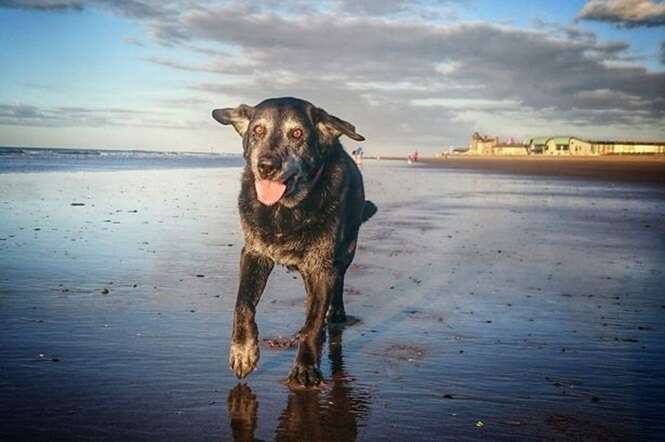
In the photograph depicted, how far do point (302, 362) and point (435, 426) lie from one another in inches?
47.1

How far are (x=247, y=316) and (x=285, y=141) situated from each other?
153 cm

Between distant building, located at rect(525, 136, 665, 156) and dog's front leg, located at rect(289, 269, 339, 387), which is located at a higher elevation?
distant building, located at rect(525, 136, 665, 156)

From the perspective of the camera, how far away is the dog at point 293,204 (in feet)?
18.1

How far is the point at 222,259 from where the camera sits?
407 inches

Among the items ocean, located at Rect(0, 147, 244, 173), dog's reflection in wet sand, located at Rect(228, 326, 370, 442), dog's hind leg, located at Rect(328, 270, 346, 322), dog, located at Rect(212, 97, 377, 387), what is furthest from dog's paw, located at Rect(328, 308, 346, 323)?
ocean, located at Rect(0, 147, 244, 173)

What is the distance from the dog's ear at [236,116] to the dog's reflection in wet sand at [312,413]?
2556 millimetres

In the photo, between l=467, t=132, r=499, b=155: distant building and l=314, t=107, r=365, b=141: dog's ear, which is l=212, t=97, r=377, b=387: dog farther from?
l=467, t=132, r=499, b=155: distant building

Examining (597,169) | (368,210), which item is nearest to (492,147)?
(597,169)

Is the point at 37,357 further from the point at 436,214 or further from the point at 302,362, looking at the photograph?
the point at 436,214

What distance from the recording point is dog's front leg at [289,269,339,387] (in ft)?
15.8

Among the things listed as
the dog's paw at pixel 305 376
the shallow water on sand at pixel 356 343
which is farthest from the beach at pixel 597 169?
the dog's paw at pixel 305 376

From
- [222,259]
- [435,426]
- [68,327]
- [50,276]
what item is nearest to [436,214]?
[222,259]

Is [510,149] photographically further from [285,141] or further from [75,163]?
[285,141]

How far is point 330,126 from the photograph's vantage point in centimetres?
620
